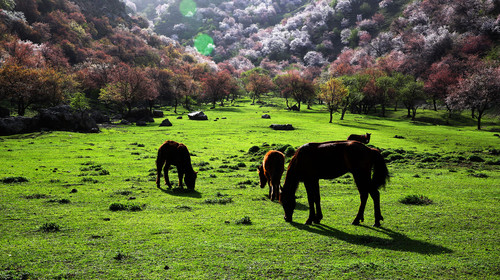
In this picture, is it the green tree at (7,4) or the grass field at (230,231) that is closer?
the grass field at (230,231)

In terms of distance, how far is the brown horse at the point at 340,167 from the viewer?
940 centimetres

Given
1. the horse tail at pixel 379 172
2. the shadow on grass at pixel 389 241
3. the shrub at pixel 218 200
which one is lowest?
the shrub at pixel 218 200

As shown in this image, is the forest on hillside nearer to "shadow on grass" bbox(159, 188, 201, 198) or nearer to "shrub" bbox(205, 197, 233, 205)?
"shadow on grass" bbox(159, 188, 201, 198)

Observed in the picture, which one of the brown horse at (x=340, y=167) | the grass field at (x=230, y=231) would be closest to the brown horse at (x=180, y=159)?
the grass field at (x=230, y=231)

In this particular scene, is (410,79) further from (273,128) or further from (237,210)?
(237,210)

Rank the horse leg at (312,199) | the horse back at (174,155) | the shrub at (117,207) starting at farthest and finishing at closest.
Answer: the horse back at (174,155), the shrub at (117,207), the horse leg at (312,199)

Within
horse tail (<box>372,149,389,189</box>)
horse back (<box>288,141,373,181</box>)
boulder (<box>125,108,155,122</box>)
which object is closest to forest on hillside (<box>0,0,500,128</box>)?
boulder (<box>125,108,155,122</box>)

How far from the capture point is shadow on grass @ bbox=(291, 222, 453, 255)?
7953mm

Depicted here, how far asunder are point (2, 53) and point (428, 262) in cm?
10108

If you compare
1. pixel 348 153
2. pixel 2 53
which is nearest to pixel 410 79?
pixel 348 153

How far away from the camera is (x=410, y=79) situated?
97750mm

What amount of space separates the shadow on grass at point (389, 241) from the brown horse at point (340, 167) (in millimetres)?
637

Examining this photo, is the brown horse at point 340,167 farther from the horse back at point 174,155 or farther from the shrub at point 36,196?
the shrub at point 36,196

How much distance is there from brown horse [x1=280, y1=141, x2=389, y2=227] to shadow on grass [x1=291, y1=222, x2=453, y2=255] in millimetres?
637
